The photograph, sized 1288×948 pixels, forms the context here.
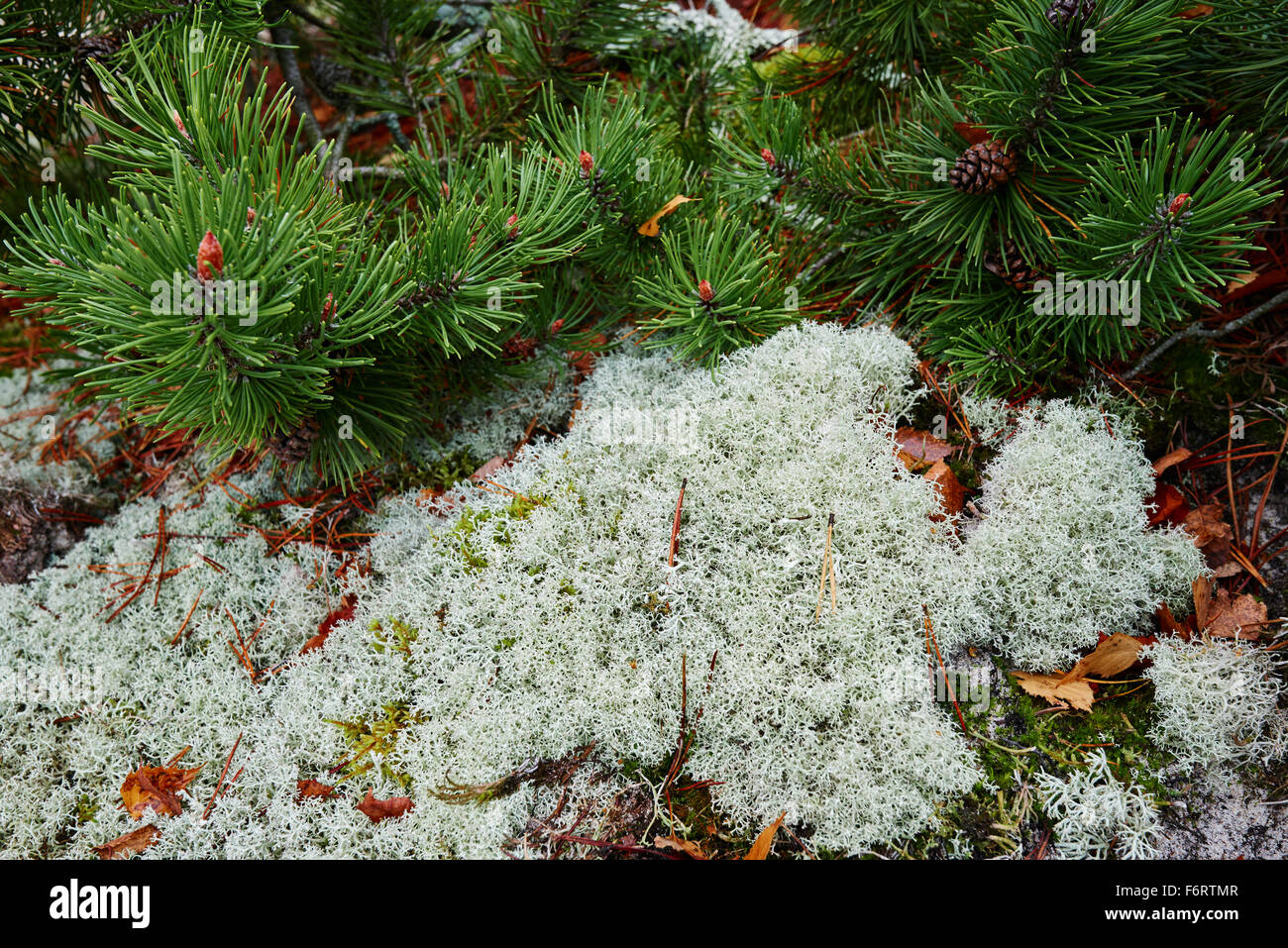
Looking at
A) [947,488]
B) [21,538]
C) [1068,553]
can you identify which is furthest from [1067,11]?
Answer: [21,538]

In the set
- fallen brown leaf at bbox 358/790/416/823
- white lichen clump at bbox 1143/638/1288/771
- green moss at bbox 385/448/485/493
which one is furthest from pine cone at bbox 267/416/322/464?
white lichen clump at bbox 1143/638/1288/771

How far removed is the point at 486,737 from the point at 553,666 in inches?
10.4

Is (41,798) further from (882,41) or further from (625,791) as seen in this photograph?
(882,41)

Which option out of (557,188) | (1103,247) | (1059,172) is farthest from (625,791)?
(1059,172)

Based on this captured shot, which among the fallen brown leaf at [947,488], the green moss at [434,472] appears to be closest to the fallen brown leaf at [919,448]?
the fallen brown leaf at [947,488]

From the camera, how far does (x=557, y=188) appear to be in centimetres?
220

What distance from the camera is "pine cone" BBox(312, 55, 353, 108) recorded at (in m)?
3.73

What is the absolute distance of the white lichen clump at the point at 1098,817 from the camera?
1859mm

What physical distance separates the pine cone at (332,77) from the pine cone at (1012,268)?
3094 mm

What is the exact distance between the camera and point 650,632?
7.11 ft

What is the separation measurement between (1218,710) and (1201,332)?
125cm

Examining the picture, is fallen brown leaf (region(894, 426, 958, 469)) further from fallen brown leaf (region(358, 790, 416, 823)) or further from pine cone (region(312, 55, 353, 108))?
pine cone (region(312, 55, 353, 108))

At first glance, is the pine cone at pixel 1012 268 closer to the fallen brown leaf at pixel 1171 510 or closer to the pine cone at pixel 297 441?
the fallen brown leaf at pixel 1171 510

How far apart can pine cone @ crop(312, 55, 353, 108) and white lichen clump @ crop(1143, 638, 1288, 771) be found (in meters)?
4.10
